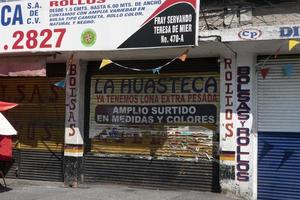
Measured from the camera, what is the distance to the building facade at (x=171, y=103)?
10.8m

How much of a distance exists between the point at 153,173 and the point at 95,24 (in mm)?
3483

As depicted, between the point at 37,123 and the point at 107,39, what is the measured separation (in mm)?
3519

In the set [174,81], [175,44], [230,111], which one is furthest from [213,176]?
[175,44]

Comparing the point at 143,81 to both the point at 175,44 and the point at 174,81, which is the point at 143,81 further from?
the point at 175,44

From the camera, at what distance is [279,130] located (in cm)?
1097

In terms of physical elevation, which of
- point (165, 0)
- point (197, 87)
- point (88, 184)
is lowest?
point (88, 184)

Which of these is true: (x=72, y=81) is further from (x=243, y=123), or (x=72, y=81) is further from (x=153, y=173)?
(x=243, y=123)

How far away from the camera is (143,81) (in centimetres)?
1230

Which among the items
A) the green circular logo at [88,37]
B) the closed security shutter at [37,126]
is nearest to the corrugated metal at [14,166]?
the closed security shutter at [37,126]

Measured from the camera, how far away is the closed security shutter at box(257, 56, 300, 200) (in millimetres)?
10844

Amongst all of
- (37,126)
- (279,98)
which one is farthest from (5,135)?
(279,98)

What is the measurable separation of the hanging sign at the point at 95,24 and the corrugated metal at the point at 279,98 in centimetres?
190

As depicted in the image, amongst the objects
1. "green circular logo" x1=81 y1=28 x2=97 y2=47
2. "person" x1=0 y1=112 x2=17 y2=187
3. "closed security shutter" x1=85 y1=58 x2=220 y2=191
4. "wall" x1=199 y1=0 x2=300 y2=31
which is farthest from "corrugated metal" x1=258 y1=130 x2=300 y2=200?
"person" x1=0 y1=112 x2=17 y2=187

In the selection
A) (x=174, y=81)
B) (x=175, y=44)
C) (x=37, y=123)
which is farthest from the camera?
(x=37, y=123)
